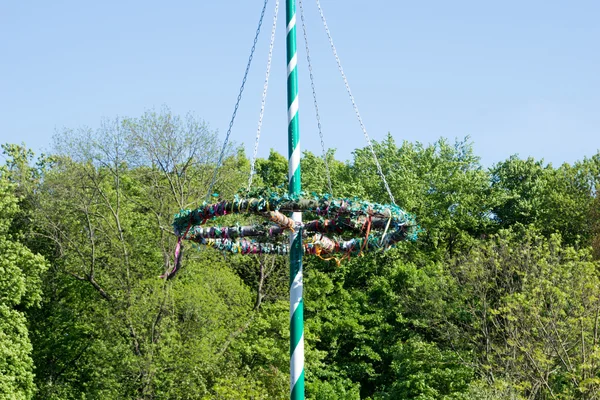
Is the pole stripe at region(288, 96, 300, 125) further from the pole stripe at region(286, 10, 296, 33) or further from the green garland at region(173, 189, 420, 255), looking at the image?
the green garland at region(173, 189, 420, 255)

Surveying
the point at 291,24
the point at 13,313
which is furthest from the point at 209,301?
the point at 291,24

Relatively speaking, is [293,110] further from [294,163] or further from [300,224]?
[300,224]

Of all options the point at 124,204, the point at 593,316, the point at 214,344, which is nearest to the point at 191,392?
the point at 214,344

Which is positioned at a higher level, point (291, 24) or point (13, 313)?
point (291, 24)

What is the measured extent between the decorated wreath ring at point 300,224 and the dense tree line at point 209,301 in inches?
422

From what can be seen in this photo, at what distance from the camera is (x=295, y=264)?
931 cm

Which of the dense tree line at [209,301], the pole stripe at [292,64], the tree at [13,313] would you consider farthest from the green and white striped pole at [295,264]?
the tree at [13,313]

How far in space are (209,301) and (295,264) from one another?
16.3m

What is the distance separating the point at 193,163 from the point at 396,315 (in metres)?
8.18

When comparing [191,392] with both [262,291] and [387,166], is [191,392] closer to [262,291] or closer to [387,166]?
[262,291]

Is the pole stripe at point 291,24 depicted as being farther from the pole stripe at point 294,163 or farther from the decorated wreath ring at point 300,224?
the decorated wreath ring at point 300,224

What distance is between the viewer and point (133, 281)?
26.2 meters

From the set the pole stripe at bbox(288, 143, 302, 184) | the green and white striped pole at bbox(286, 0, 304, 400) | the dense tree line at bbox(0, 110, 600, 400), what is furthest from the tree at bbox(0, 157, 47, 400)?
the pole stripe at bbox(288, 143, 302, 184)

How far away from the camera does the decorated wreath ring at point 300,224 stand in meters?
8.46
